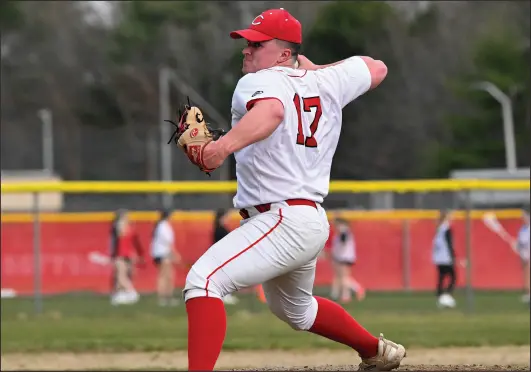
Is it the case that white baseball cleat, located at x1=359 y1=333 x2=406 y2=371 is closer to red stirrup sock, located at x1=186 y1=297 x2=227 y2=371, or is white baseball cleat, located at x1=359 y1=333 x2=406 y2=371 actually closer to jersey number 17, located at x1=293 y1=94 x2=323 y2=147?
red stirrup sock, located at x1=186 y1=297 x2=227 y2=371

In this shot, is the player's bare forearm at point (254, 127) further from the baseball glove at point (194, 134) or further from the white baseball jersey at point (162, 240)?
the white baseball jersey at point (162, 240)

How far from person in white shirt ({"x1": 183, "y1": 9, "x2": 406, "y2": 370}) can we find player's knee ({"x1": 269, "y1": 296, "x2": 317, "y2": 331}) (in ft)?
0.23

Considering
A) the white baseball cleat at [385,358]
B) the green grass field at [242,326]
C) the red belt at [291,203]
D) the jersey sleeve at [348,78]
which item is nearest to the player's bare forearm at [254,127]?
the red belt at [291,203]

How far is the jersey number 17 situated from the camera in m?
5.27

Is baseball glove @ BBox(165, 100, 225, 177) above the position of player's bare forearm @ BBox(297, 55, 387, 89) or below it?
below

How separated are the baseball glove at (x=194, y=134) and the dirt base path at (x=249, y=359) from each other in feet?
18.2

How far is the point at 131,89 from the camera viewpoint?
48.5 metres

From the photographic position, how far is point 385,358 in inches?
240

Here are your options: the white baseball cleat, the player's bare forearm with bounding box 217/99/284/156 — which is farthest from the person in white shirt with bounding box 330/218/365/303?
the player's bare forearm with bounding box 217/99/284/156

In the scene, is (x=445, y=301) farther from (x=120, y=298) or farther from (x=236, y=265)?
(x=236, y=265)

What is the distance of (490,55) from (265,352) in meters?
34.0

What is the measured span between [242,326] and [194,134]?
9310mm

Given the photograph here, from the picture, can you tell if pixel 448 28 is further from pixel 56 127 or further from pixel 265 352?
pixel 265 352

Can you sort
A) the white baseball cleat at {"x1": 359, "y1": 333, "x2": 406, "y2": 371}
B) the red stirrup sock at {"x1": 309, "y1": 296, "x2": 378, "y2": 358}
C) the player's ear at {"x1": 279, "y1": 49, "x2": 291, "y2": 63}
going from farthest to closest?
the white baseball cleat at {"x1": 359, "y1": 333, "x2": 406, "y2": 371} < the red stirrup sock at {"x1": 309, "y1": 296, "x2": 378, "y2": 358} < the player's ear at {"x1": 279, "y1": 49, "x2": 291, "y2": 63}
